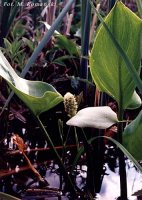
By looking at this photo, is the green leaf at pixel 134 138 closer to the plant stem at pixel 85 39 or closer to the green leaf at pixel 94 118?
the green leaf at pixel 94 118

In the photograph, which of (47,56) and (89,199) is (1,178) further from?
(47,56)

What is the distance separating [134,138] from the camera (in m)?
0.55

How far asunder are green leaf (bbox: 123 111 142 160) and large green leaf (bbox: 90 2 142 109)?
45 millimetres

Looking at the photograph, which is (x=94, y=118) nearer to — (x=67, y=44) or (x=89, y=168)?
(x=89, y=168)

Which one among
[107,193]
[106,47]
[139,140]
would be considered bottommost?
[107,193]

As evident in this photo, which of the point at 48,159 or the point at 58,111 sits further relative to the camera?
the point at 58,111

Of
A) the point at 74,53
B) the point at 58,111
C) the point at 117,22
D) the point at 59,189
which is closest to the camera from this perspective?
the point at 117,22

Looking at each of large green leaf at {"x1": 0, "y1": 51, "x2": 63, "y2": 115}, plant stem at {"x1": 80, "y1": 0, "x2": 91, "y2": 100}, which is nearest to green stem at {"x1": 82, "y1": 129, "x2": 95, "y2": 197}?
large green leaf at {"x1": 0, "y1": 51, "x2": 63, "y2": 115}

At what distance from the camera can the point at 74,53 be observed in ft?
3.33

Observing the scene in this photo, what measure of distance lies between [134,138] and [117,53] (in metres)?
0.13

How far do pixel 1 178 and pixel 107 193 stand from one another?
18cm

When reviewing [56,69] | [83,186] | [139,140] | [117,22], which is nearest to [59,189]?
[83,186]

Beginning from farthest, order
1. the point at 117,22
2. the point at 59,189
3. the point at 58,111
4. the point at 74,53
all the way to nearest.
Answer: the point at 74,53 → the point at 58,111 → the point at 59,189 → the point at 117,22

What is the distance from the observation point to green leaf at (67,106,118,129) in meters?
0.50
